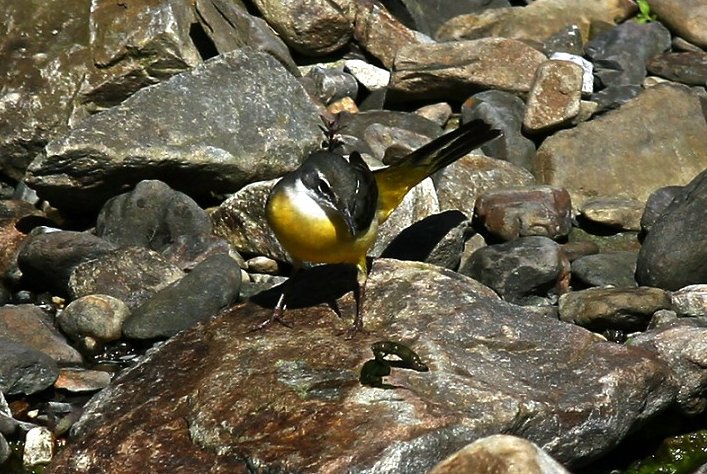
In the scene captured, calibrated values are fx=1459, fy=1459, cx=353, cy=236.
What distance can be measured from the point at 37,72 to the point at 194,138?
186 centimetres

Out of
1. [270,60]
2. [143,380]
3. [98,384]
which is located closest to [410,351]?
[143,380]

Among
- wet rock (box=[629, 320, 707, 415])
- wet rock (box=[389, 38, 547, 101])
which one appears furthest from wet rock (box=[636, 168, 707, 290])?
wet rock (box=[389, 38, 547, 101])

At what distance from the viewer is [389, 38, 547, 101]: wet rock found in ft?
40.6

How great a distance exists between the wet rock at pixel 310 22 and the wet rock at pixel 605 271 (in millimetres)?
3862

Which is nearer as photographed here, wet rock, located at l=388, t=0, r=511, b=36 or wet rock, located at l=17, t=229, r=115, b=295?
wet rock, located at l=17, t=229, r=115, b=295

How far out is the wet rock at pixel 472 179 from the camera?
10938 millimetres

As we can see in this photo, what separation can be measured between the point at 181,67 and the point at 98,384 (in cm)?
401

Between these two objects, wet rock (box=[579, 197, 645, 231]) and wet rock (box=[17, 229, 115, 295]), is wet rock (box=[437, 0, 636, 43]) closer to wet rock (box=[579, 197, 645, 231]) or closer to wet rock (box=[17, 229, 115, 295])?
wet rock (box=[579, 197, 645, 231])

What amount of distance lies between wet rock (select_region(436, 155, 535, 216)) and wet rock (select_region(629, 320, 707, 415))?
309cm

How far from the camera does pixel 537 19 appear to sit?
13992 mm

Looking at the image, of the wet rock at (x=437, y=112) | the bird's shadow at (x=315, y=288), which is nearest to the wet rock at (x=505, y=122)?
the wet rock at (x=437, y=112)

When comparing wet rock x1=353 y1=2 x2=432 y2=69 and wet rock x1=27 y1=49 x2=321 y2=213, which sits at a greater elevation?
wet rock x1=27 y1=49 x2=321 y2=213

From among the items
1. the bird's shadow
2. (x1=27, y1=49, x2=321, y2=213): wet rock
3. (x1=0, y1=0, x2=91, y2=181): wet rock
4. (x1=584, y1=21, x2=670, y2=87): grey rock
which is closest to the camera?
the bird's shadow

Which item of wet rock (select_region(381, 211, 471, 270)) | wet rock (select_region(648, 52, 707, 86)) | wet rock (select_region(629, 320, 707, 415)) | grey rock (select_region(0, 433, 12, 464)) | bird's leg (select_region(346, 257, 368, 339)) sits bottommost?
wet rock (select_region(648, 52, 707, 86))
